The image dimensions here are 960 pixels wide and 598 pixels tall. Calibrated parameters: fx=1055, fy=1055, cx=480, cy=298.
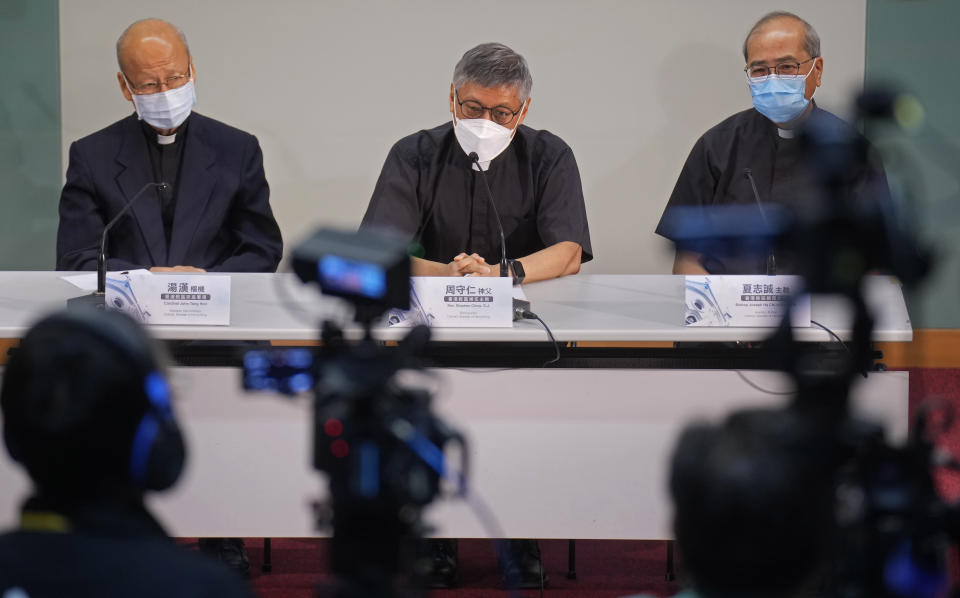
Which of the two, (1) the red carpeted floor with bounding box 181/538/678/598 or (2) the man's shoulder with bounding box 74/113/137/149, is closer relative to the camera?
(1) the red carpeted floor with bounding box 181/538/678/598

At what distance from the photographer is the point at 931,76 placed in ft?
16.8

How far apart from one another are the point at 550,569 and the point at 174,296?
131 cm

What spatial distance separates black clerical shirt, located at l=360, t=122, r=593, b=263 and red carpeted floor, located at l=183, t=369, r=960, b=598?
0.98m

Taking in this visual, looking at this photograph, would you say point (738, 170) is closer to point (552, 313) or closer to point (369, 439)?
point (552, 313)

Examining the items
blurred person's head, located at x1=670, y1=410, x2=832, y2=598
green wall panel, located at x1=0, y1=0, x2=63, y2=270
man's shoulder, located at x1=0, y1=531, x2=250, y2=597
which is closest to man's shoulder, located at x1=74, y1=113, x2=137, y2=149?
green wall panel, located at x1=0, y1=0, x2=63, y2=270

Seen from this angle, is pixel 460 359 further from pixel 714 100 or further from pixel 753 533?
pixel 714 100

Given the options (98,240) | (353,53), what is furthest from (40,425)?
(353,53)

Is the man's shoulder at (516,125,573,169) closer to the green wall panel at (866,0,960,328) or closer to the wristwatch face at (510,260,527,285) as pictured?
the wristwatch face at (510,260,527,285)

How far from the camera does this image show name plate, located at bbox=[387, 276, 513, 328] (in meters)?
2.60

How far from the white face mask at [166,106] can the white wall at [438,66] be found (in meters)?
1.50

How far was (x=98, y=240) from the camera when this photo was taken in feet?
11.6

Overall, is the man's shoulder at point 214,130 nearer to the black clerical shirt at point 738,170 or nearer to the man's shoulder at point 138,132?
the man's shoulder at point 138,132

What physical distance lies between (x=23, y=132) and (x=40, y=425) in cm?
466

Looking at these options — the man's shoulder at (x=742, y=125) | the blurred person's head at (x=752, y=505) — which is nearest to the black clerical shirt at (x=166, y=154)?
the man's shoulder at (x=742, y=125)
